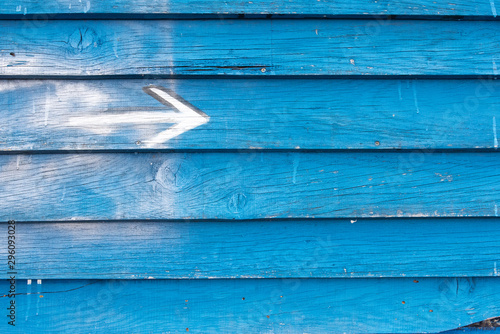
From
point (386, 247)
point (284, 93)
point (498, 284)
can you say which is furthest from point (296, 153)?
point (498, 284)

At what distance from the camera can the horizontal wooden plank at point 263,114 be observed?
1.24 m

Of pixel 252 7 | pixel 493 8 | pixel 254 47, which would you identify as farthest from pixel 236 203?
pixel 493 8

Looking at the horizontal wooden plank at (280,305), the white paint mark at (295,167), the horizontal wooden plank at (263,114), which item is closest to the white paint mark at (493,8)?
the horizontal wooden plank at (263,114)

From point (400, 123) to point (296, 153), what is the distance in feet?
1.48

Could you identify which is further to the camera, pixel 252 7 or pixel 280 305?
pixel 280 305

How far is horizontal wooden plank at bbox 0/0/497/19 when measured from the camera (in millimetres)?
1215

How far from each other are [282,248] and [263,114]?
586 millimetres

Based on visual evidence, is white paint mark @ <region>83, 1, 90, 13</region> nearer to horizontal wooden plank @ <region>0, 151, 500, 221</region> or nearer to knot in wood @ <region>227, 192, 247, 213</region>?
horizontal wooden plank @ <region>0, 151, 500, 221</region>

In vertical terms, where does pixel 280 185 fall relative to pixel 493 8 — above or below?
below

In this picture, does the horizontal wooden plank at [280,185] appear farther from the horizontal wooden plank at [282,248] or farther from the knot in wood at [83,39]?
A: the knot in wood at [83,39]

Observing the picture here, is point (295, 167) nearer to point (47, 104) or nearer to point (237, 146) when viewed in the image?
point (237, 146)

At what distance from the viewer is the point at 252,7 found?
124 cm

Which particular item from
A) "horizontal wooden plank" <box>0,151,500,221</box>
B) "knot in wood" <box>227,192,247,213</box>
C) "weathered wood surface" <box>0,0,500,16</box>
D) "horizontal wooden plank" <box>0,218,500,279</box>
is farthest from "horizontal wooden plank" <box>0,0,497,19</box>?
"horizontal wooden plank" <box>0,218,500,279</box>

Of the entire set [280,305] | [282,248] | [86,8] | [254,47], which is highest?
[86,8]
